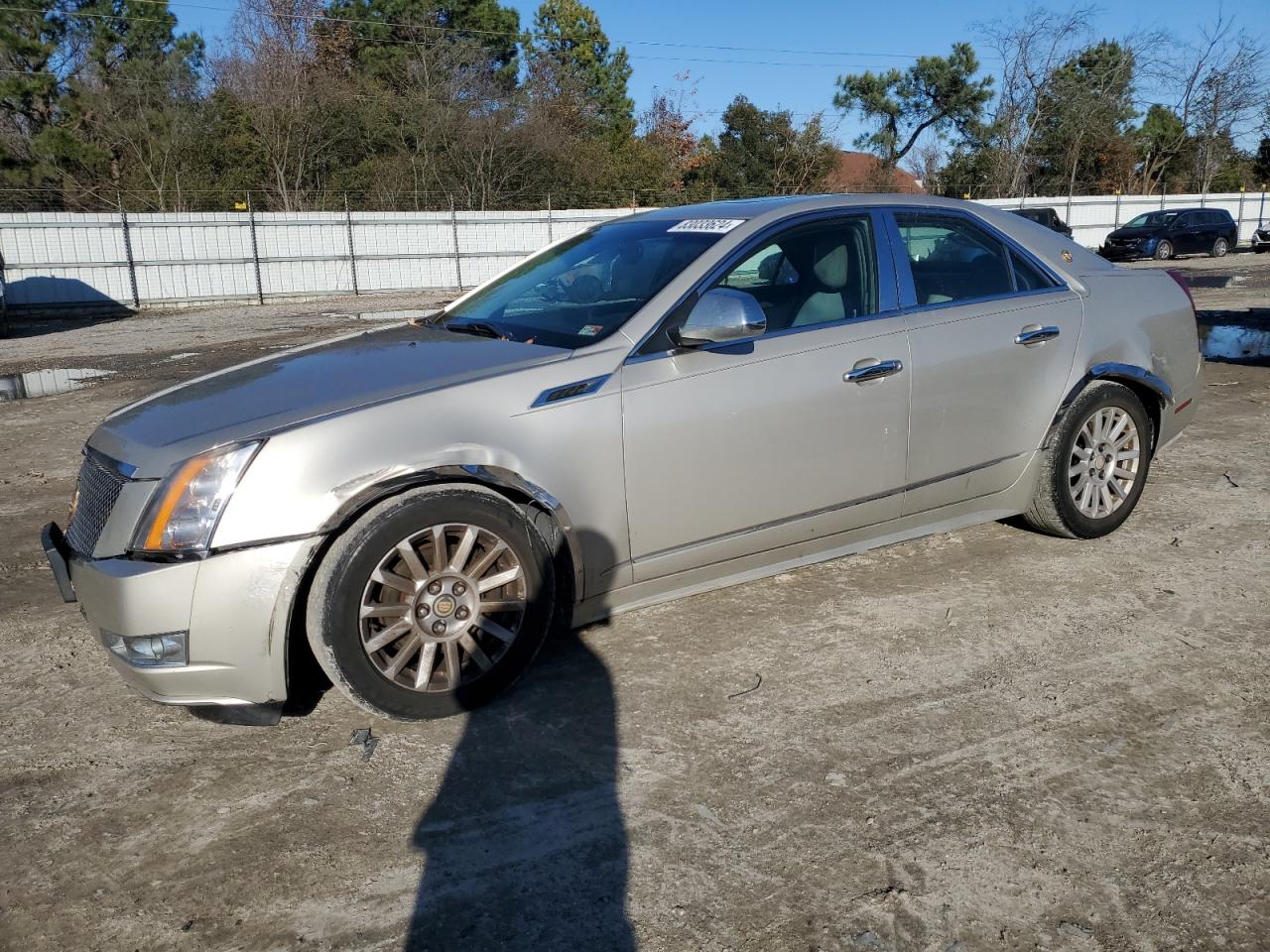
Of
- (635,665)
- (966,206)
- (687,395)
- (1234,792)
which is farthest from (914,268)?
(1234,792)

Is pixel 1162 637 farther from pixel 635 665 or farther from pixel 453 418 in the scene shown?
pixel 453 418

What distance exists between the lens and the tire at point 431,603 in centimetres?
308

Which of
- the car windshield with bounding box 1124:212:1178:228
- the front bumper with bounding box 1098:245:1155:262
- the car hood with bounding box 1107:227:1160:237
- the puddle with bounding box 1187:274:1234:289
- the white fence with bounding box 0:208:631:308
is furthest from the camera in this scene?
the car windshield with bounding box 1124:212:1178:228

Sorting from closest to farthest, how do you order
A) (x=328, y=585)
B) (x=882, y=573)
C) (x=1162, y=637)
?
(x=328, y=585), (x=1162, y=637), (x=882, y=573)

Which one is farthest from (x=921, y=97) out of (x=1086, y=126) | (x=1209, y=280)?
(x=1209, y=280)

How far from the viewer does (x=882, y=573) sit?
4656mm

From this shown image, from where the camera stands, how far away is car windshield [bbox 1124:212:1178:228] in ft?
100

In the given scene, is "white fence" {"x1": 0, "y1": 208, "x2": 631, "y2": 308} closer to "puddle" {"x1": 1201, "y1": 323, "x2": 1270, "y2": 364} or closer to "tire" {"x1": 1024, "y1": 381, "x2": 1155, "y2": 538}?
"puddle" {"x1": 1201, "y1": 323, "x2": 1270, "y2": 364}

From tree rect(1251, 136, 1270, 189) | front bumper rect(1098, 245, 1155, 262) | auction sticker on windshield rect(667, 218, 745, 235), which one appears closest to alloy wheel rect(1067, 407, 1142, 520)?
auction sticker on windshield rect(667, 218, 745, 235)

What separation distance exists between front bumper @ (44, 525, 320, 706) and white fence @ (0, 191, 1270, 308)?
2353 cm

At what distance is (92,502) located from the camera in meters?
3.31

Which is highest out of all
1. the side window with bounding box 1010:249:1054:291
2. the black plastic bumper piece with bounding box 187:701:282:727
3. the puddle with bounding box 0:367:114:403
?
the side window with bounding box 1010:249:1054:291

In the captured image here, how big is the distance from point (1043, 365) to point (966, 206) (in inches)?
31.9

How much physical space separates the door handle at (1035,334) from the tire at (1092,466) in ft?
1.05
